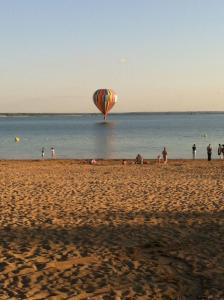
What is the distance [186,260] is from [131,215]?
4.13 metres

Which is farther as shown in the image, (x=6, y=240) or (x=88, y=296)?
(x=6, y=240)

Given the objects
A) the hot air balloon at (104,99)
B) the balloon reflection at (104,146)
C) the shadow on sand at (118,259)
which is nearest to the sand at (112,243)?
the shadow on sand at (118,259)

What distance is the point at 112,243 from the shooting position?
9.92 m

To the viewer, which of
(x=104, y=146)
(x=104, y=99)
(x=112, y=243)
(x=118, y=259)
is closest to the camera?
(x=118, y=259)

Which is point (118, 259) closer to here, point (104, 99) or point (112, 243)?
point (112, 243)

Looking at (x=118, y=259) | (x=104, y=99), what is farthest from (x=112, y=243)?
(x=104, y=99)

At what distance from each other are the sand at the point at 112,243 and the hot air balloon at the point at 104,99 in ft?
290

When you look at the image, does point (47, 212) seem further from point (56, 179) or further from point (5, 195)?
point (56, 179)

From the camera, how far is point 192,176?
2258cm

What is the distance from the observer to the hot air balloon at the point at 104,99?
105 meters

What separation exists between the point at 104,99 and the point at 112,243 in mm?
96415

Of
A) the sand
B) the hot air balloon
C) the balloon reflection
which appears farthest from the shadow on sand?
the hot air balloon

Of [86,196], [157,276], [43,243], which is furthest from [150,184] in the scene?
[157,276]

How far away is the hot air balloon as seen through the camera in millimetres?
105438
